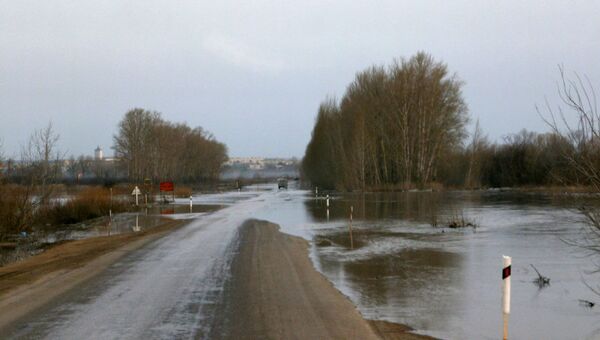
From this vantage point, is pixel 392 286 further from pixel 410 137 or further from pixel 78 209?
pixel 410 137

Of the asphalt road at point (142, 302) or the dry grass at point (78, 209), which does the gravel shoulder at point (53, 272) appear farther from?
the dry grass at point (78, 209)

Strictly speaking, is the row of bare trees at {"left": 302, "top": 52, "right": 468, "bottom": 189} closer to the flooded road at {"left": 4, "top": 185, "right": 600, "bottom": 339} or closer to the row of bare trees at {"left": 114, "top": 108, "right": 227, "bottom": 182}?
the row of bare trees at {"left": 114, "top": 108, "right": 227, "bottom": 182}

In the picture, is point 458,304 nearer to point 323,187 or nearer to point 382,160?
point 382,160

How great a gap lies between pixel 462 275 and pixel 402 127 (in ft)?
Result: 195

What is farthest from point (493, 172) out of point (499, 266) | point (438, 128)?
point (499, 266)

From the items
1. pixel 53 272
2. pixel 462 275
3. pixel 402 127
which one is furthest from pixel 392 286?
pixel 402 127

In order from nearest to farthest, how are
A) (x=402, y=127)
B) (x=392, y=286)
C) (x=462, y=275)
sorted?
(x=392, y=286) → (x=462, y=275) → (x=402, y=127)

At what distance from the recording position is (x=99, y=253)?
19.6m

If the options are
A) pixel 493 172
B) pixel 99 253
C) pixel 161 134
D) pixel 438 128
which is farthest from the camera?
pixel 161 134

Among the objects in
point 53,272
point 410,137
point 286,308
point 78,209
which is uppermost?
point 410,137

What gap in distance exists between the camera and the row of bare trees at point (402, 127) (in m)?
71.4

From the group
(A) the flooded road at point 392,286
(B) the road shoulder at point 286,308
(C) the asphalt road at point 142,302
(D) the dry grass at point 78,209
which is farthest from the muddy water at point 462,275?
(D) the dry grass at point 78,209

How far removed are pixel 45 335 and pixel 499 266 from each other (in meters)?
10.8

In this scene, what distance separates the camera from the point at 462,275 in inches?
559
